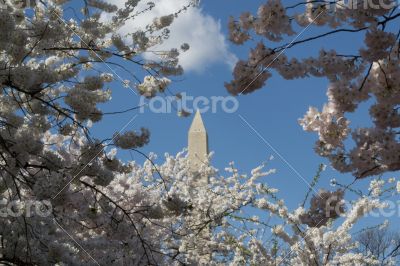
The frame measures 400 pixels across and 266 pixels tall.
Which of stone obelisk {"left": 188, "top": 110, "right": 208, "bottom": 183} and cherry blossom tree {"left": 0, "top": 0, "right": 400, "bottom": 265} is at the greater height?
stone obelisk {"left": 188, "top": 110, "right": 208, "bottom": 183}

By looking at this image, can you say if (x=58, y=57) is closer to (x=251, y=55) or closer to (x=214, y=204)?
(x=251, y=55)

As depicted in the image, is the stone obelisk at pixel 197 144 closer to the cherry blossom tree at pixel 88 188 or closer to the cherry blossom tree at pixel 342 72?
the cherry blossom tree at pixel 88 188

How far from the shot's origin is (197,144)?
14367mm

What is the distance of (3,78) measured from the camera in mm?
3982

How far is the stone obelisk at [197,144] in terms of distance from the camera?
1319cm

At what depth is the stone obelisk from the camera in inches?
519

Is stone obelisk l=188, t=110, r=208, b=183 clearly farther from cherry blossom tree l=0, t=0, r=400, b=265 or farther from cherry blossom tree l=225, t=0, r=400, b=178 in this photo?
cherry blossom tree l=225, t=0, r=400, b=178

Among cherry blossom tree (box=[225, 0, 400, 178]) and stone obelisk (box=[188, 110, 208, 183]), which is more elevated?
stone obelisk (box=[188, 110, 208, 183])

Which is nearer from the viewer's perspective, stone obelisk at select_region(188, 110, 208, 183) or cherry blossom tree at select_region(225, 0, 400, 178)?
cherry blossom tree at select_region(225, 0, 400, 178)

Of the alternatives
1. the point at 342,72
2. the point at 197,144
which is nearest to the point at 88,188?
the point at 342,72

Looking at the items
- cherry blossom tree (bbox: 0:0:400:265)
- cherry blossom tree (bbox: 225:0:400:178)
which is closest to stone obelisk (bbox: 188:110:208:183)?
cherry blossom tree (bbox: 0:0:400:265)

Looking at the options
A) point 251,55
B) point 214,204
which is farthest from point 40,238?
point 214,204

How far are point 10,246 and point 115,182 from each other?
363cm

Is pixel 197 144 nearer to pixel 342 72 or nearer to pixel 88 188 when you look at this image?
pixel 88 188
